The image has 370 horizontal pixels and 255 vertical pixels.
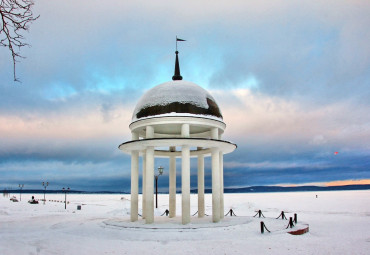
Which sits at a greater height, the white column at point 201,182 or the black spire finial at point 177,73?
the black spire finial at point 177,73

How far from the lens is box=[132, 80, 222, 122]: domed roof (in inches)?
1034

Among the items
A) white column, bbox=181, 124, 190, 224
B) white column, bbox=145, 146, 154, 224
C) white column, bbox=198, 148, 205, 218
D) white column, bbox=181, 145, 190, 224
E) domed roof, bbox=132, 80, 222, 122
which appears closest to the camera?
white column, bbox=181, 124, 190, 224

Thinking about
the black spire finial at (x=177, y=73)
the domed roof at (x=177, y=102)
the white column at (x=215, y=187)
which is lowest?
the white column at (x=215, y=187)

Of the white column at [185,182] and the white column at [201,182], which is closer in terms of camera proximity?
the white column at [185,182]

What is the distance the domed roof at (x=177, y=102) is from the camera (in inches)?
1034

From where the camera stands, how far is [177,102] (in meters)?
26.5

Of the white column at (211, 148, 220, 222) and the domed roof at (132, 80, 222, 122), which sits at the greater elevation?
the domed roof at (132, 80, 222, 122)

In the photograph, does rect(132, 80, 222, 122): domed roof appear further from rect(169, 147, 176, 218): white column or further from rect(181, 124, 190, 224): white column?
rect(169, 147, 176, 218): white column

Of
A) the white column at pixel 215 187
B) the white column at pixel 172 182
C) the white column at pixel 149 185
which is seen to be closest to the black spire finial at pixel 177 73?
the white column at pixel 215 187

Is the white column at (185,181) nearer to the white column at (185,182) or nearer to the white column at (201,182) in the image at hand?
the white column at (185,182)

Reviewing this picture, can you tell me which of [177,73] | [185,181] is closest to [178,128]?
[177,73]

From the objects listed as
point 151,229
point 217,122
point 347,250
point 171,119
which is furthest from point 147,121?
point 347,250

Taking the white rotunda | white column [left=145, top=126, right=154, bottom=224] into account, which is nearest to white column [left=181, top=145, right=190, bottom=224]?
the white rotunda

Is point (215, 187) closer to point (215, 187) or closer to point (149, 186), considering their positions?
point (215, 187)
